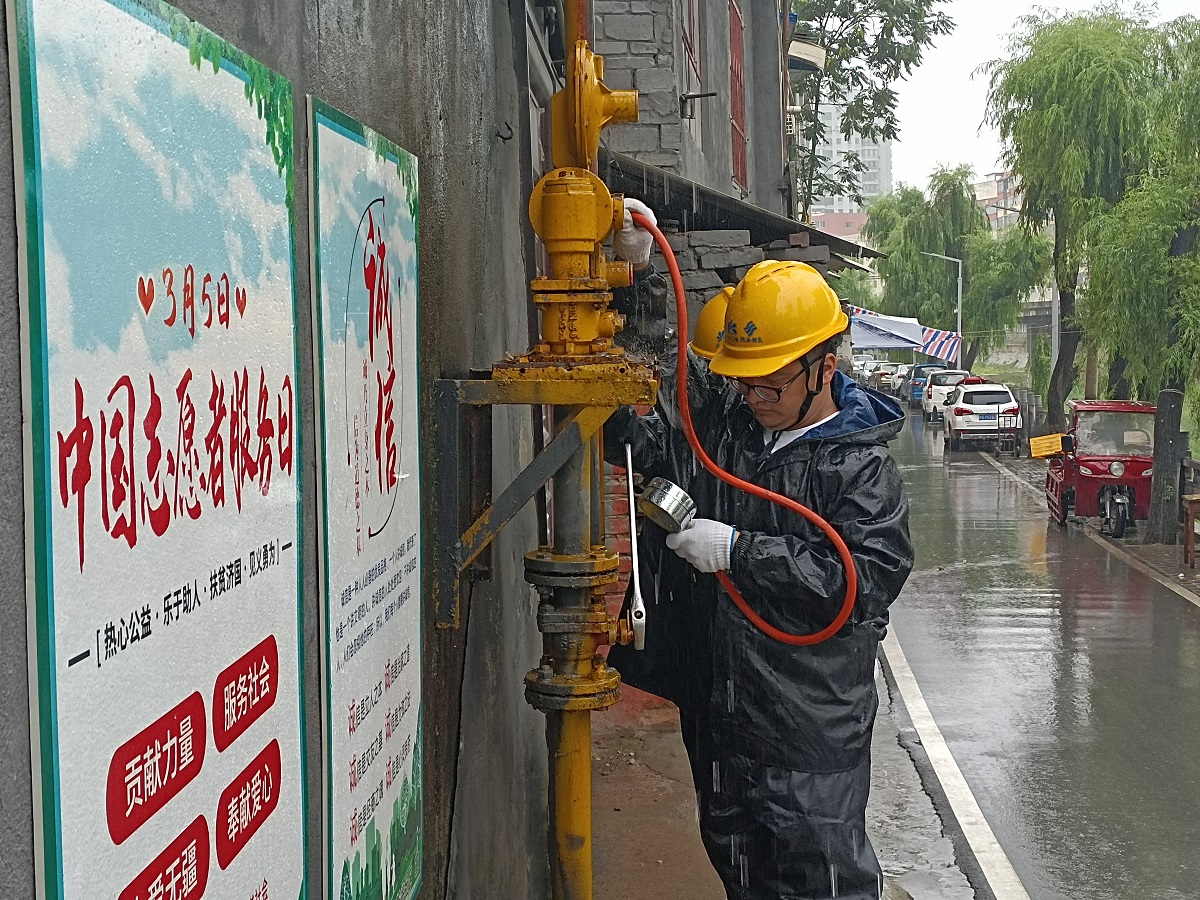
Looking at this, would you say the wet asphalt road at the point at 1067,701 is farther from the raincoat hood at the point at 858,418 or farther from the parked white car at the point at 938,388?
the parked white car at the point at 938,388

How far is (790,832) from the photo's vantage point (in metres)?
3.91

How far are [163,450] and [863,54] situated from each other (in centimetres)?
3316

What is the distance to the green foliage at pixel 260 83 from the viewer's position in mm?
1543

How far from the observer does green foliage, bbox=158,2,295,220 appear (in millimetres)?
1543

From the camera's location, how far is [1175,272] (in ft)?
57.2

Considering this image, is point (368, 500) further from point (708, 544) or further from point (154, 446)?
point (708, 544)

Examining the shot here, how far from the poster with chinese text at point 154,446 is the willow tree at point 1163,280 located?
56.1ft

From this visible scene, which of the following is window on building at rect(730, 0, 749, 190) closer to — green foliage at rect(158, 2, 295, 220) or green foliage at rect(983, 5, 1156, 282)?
green foliage at rect(983, 5, 1156, 282)

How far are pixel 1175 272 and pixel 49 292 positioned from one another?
18.1 m

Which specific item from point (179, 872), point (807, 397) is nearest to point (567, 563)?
point (807, 397)

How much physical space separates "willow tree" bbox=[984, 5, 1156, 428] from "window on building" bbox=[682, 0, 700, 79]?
1128 centimetres

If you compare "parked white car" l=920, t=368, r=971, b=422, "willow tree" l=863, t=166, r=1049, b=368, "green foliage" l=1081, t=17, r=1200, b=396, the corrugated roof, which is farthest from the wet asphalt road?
"willow tree" l=863, t=166, r=1049, b=368

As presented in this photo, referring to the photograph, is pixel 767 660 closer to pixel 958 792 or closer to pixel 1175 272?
pixel 958 792

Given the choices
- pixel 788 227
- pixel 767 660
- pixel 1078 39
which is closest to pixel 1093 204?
pixel 1078 39
